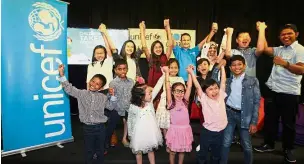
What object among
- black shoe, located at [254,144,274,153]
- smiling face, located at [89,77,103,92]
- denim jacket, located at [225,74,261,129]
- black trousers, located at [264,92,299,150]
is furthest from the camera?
black shoe, located at [254,144,274,153]

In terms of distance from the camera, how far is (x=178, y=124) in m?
2.69

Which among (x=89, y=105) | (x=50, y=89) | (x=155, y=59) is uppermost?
(x=155, y=59)

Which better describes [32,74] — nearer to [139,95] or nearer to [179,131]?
[139,95]

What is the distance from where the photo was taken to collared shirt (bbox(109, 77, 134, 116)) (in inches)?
116

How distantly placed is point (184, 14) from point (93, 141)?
3.70 m

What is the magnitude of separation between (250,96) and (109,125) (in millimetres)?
1569

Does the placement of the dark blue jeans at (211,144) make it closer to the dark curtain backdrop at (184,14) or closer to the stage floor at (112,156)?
the stage floor at (112,156)

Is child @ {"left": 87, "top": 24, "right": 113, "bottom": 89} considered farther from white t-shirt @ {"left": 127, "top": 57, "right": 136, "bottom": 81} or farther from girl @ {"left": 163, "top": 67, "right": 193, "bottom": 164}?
girl @ {"left": 163, "top": 67, "right": 193, "bottom": 164}

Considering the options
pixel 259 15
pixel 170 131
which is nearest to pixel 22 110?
pixel 170 131

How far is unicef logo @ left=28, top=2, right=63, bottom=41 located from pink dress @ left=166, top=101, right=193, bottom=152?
1709 mm

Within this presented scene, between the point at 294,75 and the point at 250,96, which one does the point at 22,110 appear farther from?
the point at 294,75

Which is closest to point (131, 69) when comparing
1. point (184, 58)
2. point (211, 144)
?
point (184, 58)

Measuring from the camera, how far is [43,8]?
3.01m

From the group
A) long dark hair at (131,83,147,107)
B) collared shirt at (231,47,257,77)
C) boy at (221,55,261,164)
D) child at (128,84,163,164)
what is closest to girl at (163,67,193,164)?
child at (128,84,163,164)
